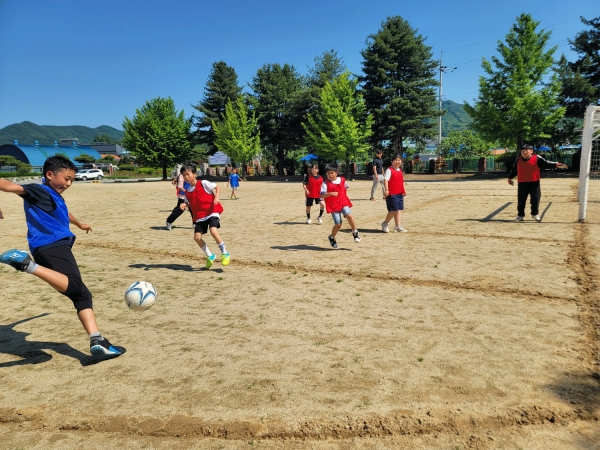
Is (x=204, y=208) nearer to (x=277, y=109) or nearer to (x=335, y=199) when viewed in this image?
(x=335, y=199)

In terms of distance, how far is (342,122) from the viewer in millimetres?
42000

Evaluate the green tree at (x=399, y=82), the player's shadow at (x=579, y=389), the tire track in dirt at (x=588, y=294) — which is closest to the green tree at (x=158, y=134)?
the green tree at (x=399, y=82)

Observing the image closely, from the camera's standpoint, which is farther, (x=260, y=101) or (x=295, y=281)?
(x=260, y=101)

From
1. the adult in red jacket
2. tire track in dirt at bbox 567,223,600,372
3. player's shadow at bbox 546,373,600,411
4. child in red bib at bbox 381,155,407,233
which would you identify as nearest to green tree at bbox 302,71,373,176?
the adult in red jacket

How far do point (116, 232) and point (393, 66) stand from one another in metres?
38.7

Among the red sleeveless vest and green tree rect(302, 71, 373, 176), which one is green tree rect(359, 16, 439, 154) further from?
the red sleeveless vest

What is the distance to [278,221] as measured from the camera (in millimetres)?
13852

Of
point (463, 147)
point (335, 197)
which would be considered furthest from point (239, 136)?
point (335, 197)

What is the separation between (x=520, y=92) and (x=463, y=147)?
53.4 feet

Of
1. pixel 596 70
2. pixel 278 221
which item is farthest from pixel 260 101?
pixel 278 221

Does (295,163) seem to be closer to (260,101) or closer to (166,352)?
(260,101)

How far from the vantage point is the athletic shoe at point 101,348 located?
4.08 metres

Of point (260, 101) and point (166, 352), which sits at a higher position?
point (260, 101)

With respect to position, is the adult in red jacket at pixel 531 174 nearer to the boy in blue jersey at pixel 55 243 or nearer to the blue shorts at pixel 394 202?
the blue shorts at pixel 394 202
